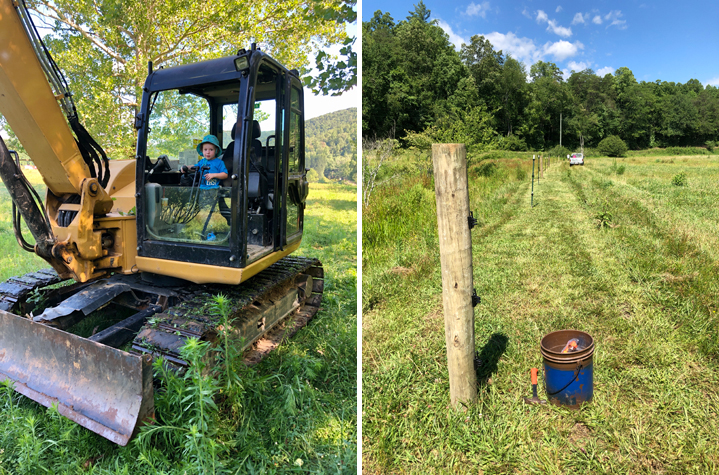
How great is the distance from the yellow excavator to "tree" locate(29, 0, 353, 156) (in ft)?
19.1

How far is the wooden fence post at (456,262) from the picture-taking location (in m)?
2.93

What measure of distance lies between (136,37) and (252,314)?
9.09 metres

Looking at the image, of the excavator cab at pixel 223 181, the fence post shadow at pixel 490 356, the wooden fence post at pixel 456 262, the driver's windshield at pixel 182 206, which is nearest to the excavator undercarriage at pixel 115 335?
the excavator cab at pixel 223 181

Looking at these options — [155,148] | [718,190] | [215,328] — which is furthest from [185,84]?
[718,190]

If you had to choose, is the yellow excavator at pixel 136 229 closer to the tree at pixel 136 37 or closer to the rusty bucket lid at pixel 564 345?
the rusty bucket lid at pixel 564 345

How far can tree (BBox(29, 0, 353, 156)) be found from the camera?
934 centimetres

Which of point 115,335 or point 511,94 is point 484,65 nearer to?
point 511,94

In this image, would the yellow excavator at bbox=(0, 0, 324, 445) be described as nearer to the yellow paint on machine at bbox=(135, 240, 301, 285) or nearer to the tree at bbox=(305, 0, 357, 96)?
the yellow paint on machine at bbox=(135, 240, 301, 285)

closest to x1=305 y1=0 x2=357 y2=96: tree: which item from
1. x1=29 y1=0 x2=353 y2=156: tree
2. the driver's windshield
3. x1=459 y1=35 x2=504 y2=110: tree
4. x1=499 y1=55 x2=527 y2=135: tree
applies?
x1=29 y1=0 x2=353 y2=156: tree

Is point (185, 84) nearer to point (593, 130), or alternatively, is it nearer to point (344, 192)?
point (344, 192)

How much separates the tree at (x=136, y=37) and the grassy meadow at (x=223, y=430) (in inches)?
253

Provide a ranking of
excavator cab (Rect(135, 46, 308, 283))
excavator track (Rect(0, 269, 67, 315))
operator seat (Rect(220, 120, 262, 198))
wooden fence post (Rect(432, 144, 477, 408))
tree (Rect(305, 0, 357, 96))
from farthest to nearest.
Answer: tree (Rect(305, 0, 357, 96))
excavator track (Rect(0, 269, 67, 315))
operator seat (Rect(220, 120, 262, 198))
excavator cab (Rect(135, 46, 308, 283))
wooden fence post (Rect(432, 144, 477, 408))

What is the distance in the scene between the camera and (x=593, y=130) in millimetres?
53375

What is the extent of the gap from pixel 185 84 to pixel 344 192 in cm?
2042
